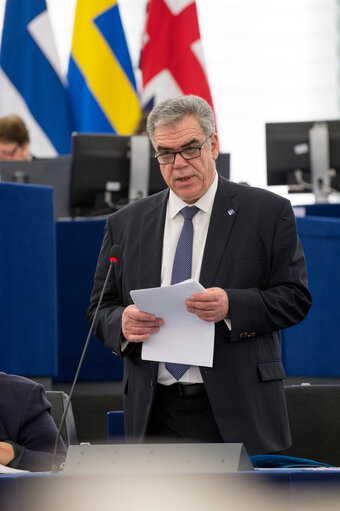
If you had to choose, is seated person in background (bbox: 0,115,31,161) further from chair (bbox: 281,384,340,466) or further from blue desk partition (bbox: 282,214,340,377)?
chair (bbox: 281,384,340,466)

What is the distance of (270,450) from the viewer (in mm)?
2273

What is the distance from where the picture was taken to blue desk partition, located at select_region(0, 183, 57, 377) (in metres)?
3.59

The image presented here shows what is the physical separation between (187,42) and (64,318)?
131 inches

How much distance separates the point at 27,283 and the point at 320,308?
1234 millimetres

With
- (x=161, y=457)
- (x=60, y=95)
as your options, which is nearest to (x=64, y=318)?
(x=161, y=457)

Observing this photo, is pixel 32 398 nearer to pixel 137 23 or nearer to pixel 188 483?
pixel 188 483

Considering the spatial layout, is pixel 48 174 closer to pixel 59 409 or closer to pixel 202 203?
pixel 59 409

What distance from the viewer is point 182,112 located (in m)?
2.39

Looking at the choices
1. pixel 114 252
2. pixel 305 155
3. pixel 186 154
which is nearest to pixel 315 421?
pixel 186 154

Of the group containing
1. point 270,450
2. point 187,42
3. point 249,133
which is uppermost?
point 187,42

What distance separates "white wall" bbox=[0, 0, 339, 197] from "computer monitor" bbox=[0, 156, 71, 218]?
2597 millimetres

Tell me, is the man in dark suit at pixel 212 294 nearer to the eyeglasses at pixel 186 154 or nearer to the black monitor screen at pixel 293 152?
the eyeglasses at pixel 186 154

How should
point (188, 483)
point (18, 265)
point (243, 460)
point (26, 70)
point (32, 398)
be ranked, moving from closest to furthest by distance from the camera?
point (188, 483)
point (243, 460)
point (32, 398)
point (18, 265)
point (26, 70)

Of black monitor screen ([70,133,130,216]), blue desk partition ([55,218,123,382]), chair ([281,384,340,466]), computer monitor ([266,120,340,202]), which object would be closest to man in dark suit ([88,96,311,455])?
chair ([281,384,340,466])
